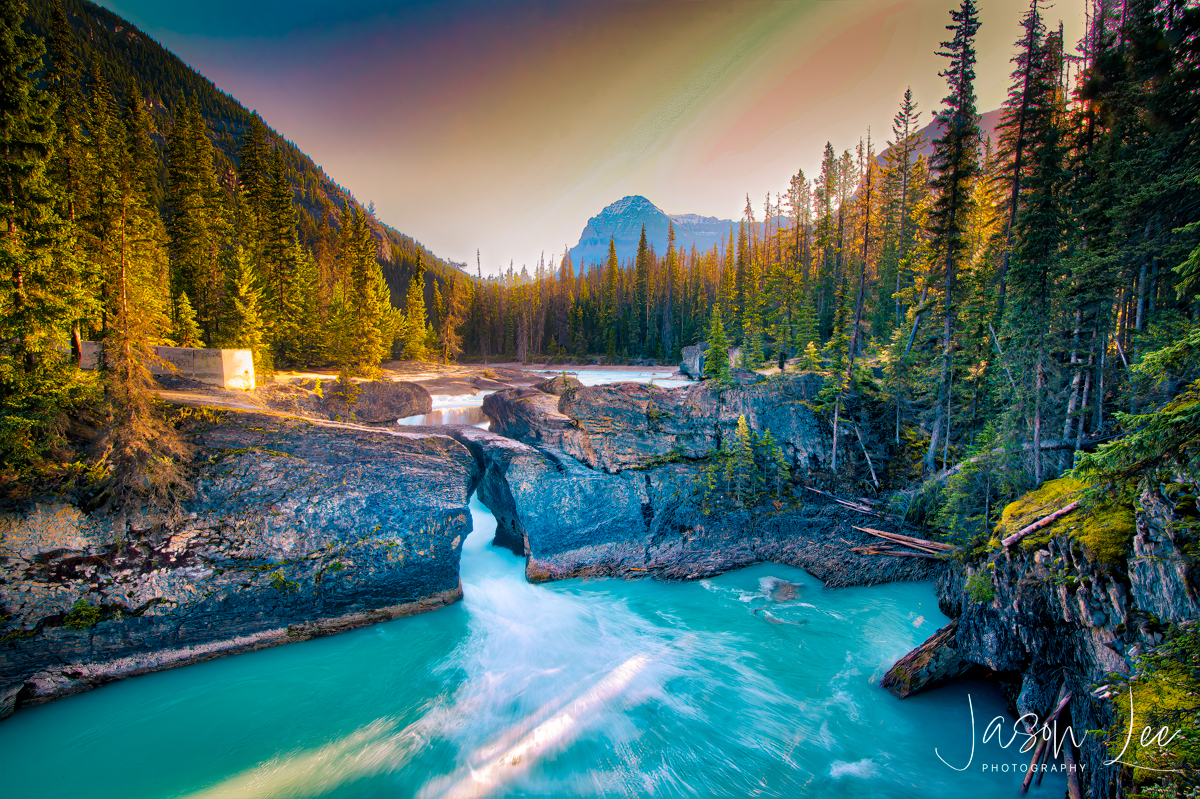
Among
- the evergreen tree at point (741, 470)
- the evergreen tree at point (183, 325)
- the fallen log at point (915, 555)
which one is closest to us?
the fallen log at point (915, 555)

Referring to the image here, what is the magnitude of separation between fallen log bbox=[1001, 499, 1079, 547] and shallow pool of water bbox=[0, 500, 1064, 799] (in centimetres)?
397

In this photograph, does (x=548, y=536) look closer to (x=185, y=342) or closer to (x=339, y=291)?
(x=185, y=342)

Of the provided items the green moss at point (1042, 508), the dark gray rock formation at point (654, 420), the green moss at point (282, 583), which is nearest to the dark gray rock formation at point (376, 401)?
the dark gray rock formation at point (654, 420)

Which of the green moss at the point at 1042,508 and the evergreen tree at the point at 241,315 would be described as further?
the evergreen tree at the point at 241,315

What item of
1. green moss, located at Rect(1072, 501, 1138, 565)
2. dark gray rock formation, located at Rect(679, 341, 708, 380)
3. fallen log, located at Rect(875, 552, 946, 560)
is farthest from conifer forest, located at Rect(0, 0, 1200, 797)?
dark gray rock formation, located at Rect(679, 341, 708, 380)

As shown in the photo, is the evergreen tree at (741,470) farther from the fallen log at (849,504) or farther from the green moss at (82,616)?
the green moss at (82,616)

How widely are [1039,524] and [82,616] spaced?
21755 mm

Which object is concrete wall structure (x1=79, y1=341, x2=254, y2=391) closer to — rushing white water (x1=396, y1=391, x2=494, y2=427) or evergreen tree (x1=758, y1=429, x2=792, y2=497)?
rushing white water (x1=396, y1=391, x2=494, y2=427)

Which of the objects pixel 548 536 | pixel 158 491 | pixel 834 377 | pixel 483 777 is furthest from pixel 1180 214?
pixel 158 491

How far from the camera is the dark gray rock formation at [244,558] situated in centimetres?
925

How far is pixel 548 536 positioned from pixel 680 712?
7524mm

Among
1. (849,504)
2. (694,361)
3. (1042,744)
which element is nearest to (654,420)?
(849,504)

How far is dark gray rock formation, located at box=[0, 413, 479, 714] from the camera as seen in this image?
364 inches

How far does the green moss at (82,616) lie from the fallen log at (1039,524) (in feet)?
69.5
